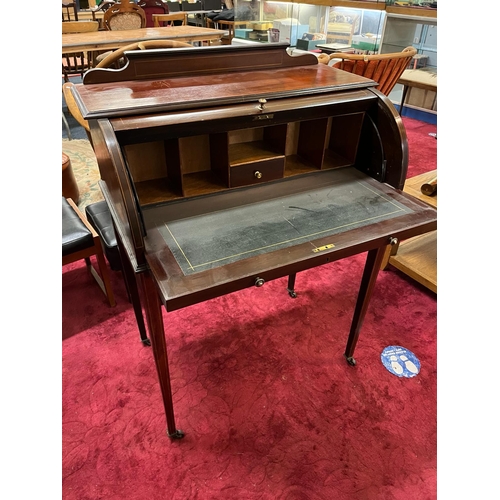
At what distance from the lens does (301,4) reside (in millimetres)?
4289

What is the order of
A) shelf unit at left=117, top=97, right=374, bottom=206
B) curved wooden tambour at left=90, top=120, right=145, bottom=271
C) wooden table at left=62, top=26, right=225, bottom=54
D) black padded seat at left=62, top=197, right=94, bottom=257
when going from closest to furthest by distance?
curved wooden tambour at left=90, top=120, right=145, bottom=271 → shelf unit at left=117, top=97, right=374, bottom=206 → black padded seat at left=62, top=197, right=94, bottom=257 → wooden table at left=62, top=26, right=225, bottom=54

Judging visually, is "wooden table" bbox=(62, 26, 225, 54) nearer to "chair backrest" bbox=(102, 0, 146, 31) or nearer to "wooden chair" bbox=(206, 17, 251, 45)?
"chair backrest" bbox=(102, 0, 146, 31)

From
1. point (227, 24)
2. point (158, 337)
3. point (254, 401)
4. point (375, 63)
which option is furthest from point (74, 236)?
point (227, 24)

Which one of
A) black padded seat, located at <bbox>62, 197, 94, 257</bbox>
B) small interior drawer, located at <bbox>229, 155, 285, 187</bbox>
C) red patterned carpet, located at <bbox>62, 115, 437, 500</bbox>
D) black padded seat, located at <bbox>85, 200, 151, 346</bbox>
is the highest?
small interior drawer, located at <bbox>229, 155, 285, 187</bbox>

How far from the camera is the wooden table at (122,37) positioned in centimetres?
355

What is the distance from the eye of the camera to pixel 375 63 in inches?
110

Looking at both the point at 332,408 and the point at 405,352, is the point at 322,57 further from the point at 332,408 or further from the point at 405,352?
the point at 332,408

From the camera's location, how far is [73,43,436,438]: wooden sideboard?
1075 mm

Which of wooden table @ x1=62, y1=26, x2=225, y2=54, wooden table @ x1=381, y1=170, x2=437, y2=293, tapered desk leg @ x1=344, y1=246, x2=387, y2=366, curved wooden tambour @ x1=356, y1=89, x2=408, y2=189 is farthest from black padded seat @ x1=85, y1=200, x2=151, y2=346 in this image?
wooden table @ x1=62, y1=26, x2=225, y2=54

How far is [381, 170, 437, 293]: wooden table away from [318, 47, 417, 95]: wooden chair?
0.88 metres

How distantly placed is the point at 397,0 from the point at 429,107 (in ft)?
3.95

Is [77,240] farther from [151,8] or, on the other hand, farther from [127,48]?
[151,8]

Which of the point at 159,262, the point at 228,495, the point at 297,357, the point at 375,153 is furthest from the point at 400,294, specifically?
the point at 159,262

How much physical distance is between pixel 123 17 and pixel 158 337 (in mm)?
4486
